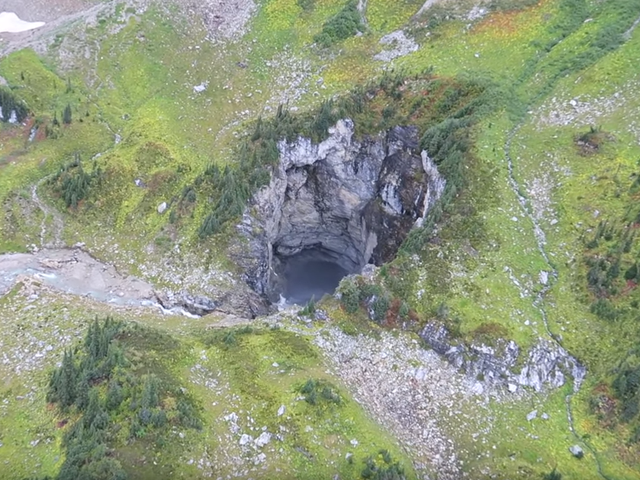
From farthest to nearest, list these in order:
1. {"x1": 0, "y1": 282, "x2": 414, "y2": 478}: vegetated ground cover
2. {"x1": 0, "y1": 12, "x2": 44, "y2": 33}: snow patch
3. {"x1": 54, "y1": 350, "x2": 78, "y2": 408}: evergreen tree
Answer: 1. {"x1": 0, "y1": 12, "x2": 44, "y2": 33}: snow patch
2. {"x1": 54, "y1": 350, "x2": 78, "y2": 408}: evergreen tree
3. {"x1": 0, "y1": 282, "x2": 414, "y2": 478}: vegetated ground cover

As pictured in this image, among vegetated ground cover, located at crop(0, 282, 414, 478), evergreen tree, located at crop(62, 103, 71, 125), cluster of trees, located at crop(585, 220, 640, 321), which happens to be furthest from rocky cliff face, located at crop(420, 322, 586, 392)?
evergreen tree, located at crop(62, 103, 71, 125)

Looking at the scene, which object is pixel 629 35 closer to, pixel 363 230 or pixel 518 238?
pixel 518 238

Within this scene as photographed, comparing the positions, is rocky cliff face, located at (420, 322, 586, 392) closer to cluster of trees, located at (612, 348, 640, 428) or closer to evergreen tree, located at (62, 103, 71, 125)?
cluster of trees, located at (612, 348, 640, 428)

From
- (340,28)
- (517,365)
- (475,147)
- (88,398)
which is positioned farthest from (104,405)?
(340,28)

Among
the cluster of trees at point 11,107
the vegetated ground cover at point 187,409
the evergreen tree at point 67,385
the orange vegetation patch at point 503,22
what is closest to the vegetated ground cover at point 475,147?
the orange vegetation patch at point 503,22

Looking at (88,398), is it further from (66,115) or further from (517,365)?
(66,115)

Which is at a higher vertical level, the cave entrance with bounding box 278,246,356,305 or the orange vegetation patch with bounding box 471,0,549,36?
the orange vegetation patch with bounding box 471,0,549,36
